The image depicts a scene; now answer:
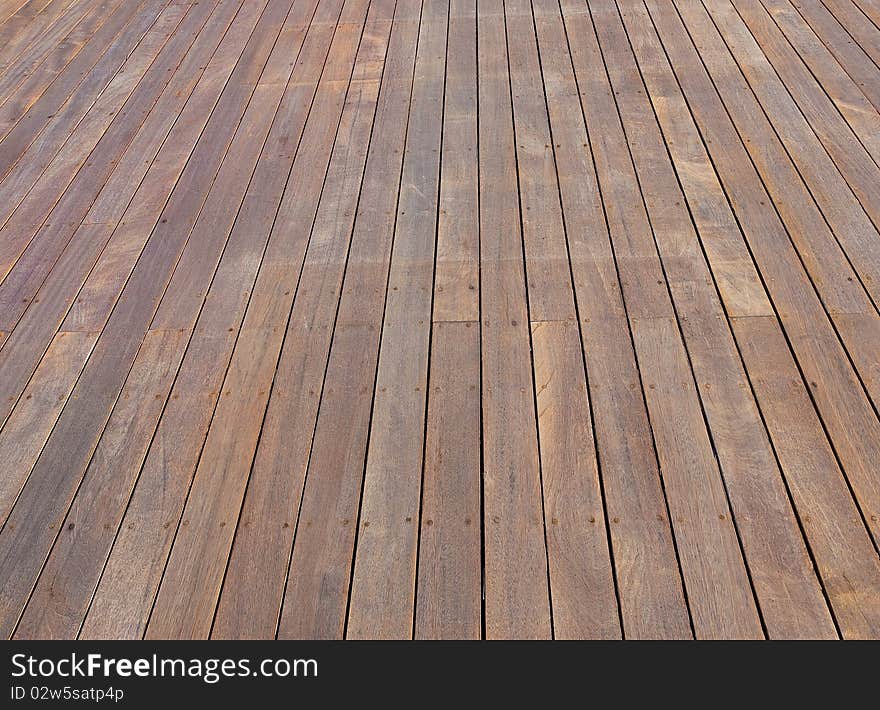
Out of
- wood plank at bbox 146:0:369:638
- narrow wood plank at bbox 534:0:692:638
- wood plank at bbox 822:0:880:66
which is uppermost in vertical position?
wood plank at bbox 822:0:880:66

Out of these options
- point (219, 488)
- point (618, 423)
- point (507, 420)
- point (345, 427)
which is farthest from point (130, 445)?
point (618, 423)

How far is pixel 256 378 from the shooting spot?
2.13 metres

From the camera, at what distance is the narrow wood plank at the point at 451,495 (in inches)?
63.8

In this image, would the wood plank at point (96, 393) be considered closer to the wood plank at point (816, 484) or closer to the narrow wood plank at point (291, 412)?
the narrow wood plank at point (291, 412)

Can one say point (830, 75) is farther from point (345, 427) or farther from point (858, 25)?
point (345, 427)

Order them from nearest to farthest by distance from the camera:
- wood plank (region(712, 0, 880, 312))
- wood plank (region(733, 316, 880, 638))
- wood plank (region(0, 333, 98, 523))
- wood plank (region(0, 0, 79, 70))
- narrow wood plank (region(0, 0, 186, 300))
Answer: wood plank (region(733, 316, 880, 638))
wood plank (region(0, 333, 98, 523))
wood plank (region(712, 0, 880, 312))
narrow wood plank (region(0, 0, 186, 300))
wood plank (region(0, 0, 79, 70))

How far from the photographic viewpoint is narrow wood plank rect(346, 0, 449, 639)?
165 cm

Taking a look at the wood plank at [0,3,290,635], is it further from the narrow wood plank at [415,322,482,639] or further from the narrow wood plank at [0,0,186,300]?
the narrow wood plank at [415,322,482,639]

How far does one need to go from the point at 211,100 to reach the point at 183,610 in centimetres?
216

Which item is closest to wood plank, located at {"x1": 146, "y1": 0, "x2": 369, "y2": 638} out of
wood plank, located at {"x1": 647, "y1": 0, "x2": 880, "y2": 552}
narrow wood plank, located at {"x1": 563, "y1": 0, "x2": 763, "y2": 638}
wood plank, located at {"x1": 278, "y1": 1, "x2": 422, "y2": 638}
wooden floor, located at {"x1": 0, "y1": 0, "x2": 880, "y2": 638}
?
wooden floor, located at {"x1": 0, "y1": 0, "x2": 880, "y2": 638}

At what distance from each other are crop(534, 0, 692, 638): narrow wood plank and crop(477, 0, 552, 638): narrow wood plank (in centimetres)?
14

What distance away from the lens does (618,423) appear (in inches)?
76.2

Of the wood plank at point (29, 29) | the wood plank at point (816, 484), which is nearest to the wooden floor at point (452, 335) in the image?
the wood plank at point (816, 484)

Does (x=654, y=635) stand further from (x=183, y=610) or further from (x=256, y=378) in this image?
(x=256, y=378)
